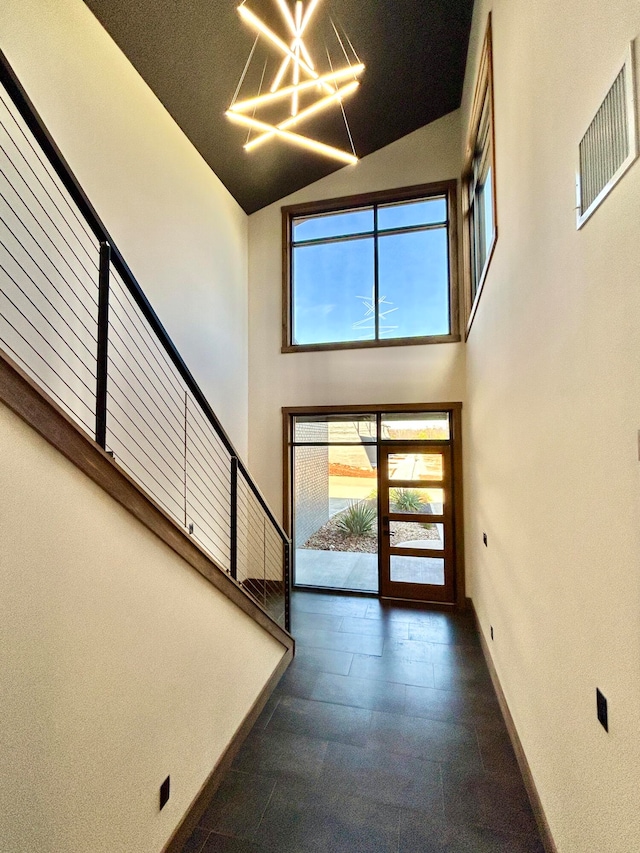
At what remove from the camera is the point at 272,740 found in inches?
100

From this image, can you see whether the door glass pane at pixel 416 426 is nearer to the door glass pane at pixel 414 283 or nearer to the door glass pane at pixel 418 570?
the door glass pane at pixel 414 283

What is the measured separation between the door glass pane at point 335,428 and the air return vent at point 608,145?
407 centimetres

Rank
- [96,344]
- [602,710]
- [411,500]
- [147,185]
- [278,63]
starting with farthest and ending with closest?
[411,500]
[278,63]
[147,185]
[96,344]
[602,710]

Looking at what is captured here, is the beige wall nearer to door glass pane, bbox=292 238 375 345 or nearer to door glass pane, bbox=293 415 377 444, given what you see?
door glass pane, bbox=293 415 377 444

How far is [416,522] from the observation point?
5.09m

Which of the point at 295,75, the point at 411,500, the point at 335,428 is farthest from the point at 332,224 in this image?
the point at 411,500

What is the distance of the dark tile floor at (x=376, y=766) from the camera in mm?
1915

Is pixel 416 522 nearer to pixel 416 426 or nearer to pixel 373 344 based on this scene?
pixel 416 426

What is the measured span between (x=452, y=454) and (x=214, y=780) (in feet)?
13.4

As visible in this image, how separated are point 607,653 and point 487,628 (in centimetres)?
268

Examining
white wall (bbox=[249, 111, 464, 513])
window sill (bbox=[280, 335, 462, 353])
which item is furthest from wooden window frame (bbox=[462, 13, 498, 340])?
white wall (bbox=[249, 111, 464, 513])

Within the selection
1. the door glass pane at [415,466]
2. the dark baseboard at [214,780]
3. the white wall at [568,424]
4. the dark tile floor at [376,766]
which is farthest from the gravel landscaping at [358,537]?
the dark baseboard at [214,780]

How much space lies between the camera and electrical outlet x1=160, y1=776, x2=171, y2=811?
5.67 feet

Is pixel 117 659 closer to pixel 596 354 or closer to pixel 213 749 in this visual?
pixel 213 749
